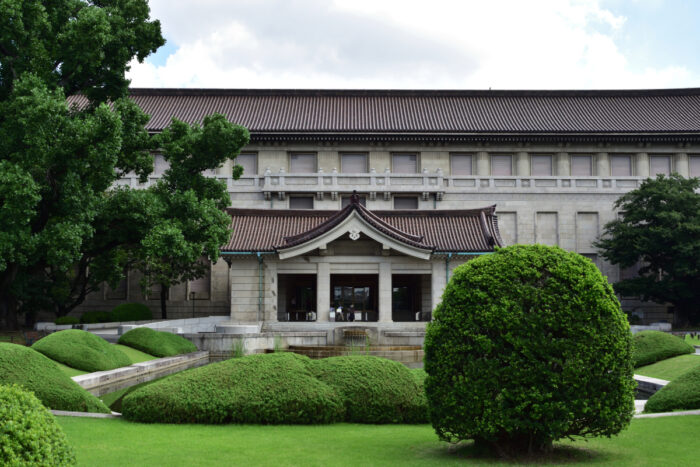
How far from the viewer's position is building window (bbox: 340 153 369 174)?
1767 inches

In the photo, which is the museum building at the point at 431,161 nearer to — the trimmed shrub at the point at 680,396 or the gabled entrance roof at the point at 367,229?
the gabled entrance roof at the point at 367,229

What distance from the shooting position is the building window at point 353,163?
44.9m

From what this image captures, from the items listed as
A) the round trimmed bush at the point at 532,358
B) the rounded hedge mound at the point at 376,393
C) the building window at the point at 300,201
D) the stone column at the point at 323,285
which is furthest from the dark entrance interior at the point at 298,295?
the round trimmed bush at the point at 532,358

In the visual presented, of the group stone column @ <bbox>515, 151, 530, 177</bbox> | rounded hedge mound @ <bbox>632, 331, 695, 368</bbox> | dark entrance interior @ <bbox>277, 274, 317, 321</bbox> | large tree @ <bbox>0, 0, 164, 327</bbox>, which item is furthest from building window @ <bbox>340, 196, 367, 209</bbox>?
rounded hedge mound @ <bbox>632, 331, 695, 368</bbox>

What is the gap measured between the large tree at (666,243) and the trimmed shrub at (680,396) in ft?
85.0

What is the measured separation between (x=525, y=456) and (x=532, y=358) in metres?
1.39

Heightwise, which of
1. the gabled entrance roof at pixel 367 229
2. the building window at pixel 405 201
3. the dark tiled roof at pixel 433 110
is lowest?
the gabled entrance roof at pixel 367 229

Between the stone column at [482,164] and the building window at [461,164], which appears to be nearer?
the stone column at [482,164]

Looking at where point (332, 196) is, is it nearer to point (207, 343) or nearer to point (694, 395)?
point (207, 343)

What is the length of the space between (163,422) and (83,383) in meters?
4.53

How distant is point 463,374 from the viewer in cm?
784

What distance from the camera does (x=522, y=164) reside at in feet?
147

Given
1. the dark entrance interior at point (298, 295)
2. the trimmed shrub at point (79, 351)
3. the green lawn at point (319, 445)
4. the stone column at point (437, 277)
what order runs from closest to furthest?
the green lawn at point (319, 445) → the trimmed shrub at point (79, 351) → the stone column at point (437, 277) → the dark entrance interior at point (298, 295)

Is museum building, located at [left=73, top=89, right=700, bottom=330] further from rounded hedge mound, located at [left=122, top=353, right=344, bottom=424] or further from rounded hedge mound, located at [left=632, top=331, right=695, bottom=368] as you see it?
rounded hedge mound, located at [left=122, top=353, right=344, bottom=424]
